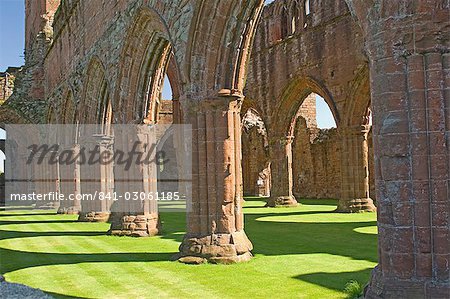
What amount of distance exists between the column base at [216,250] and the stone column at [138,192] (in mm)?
2973

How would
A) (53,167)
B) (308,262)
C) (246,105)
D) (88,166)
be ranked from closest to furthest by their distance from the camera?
→ 1. (308,262)
2. (88,166)
3. (53,167)
4. (246,105)

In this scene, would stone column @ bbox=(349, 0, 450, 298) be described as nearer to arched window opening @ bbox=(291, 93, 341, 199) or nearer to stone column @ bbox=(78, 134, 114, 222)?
stone column @ bbox=(78, 134, 114, 222)

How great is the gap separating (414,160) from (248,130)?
21.2m

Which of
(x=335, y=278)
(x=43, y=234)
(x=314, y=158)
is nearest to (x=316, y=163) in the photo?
(x=314, y=158)

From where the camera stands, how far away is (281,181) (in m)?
16.8

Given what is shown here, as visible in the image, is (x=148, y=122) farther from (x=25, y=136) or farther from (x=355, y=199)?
(x=25, y=136)

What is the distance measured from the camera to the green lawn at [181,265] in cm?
527

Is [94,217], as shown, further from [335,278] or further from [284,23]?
[284,23]

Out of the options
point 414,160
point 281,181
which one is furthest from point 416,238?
point 281,181

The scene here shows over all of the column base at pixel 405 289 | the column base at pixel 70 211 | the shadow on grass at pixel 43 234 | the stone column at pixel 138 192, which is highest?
the stone column at pixel 138 192

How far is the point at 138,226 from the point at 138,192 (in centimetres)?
63

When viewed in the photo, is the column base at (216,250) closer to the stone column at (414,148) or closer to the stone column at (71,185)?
the stone column at (414,148)

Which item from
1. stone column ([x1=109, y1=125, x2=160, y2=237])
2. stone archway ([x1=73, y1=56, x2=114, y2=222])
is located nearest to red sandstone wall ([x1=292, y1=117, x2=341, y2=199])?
stone archway ([x1=73, y1=56, x2=114, y2=222])

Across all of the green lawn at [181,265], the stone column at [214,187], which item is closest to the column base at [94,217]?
the green lawn at [181,265]
